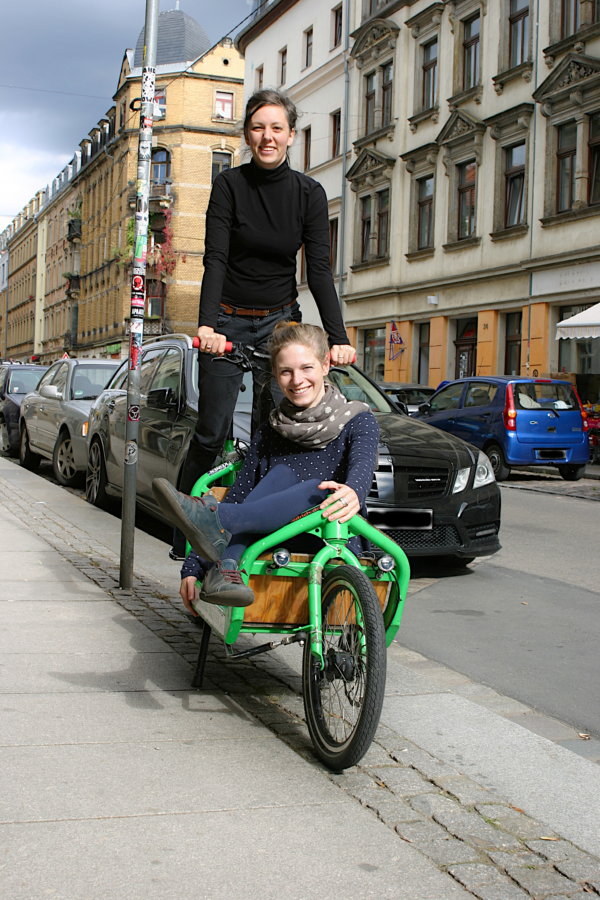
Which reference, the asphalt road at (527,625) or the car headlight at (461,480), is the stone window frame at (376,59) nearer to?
the asphalt road at (527,625)

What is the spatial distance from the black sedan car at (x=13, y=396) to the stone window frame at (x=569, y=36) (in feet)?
44.5

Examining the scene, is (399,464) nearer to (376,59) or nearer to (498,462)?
(498,462)

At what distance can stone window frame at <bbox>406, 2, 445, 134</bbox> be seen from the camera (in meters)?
28.1

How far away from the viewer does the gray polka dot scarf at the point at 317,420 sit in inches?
147

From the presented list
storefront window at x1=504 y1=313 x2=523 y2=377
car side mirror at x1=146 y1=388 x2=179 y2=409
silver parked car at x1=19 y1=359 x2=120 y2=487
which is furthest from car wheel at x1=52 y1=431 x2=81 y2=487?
storefront window at x1=504 y1=313 x2=523 y2=377

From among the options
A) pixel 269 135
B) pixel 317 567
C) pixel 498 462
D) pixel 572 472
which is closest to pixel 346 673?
pixel 317 567

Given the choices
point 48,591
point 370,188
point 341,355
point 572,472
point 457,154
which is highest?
point 370,188

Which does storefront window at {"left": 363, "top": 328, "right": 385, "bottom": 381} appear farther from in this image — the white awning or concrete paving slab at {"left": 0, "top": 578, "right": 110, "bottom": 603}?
concrete paving slab at {"left": 0, "top": 578, "right": 110, "bottom": 603}

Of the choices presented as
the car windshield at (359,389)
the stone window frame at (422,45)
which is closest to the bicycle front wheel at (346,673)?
the car windshield at (359,389)

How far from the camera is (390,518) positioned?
22.3 ft

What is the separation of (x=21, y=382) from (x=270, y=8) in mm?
25740

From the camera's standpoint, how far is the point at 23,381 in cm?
1911

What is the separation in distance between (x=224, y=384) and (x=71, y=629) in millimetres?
1406

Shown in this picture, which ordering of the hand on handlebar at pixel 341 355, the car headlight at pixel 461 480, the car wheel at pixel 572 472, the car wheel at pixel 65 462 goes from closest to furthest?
the hand on handlebar at pixel 341 355 → the car headlight at pixel 461 480 → the car wheel at pixel 65 462 → the car wheel at pixel 572 472
